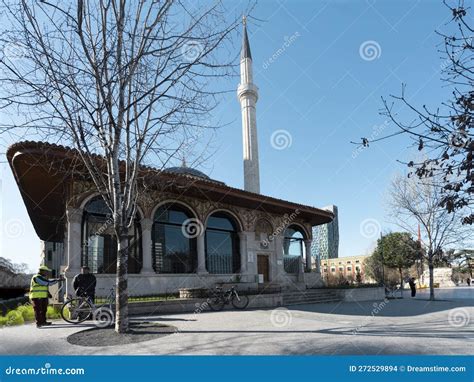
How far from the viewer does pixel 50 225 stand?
27844 millimetres

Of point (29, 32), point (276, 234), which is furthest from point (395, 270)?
point (29, 32)

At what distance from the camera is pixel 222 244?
2067 cm

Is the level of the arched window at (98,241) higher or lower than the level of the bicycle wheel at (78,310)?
higher

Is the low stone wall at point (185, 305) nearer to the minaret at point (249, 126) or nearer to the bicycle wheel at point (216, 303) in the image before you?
the bicycle wheel at point (216, 303)

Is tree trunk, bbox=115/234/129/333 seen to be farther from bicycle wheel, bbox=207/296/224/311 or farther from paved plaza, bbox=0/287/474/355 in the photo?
bicycle wheel, bbox=207/296/224/311

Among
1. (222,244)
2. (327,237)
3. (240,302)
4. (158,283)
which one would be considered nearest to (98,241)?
(158,283)

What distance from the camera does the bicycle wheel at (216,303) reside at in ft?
46.1

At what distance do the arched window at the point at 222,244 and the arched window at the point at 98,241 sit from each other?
456 centimetres

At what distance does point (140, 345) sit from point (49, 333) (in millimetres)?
3107

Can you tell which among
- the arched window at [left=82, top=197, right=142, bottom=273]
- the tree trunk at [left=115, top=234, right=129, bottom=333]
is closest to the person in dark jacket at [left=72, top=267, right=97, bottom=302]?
the tree trunk at [left=115, top=234, right=129, bottom=333]

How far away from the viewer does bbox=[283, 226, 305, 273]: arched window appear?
79.5ft

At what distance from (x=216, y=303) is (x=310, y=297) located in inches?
224

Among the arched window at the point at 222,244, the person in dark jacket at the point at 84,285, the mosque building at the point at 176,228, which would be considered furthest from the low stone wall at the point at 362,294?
the person in dark jacket at the point at 84,285

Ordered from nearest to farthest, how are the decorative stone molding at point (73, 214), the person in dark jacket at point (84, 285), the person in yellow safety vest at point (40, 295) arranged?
the person in yellow safety vest at point (40, 295) < the person in dark jacket at point (84, 285) < the decorative stone molding at point (73, 214)
